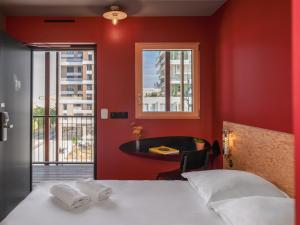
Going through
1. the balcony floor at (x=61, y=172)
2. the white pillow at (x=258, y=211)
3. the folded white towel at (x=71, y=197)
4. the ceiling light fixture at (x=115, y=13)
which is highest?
the ceiling light fixture at (x=115, y=13)

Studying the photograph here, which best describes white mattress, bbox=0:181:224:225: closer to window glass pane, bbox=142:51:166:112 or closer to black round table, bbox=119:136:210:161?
black round table, bbox=119:136:210:161

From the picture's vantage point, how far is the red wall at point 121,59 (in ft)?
11.6

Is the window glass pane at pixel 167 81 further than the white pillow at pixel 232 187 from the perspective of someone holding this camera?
Yes

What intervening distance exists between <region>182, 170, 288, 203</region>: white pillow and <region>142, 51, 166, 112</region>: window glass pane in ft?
5.56

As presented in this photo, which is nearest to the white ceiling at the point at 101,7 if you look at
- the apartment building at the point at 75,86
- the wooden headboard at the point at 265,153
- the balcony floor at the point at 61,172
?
the wooden headboard at the point at 265,153

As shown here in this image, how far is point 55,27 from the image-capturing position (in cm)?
353

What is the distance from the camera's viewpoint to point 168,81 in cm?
361

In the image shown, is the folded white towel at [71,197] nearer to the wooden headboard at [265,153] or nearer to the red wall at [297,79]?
the wooden headboard at [265,153]

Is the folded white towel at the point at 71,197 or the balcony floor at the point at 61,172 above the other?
the folded white towel at the point at 71,197

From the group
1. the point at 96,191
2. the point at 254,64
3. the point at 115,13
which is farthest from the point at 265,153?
the point at 115,13

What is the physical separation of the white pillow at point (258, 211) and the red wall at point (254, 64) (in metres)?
0.59

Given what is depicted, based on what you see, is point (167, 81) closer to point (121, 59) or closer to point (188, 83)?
point (188, 83)

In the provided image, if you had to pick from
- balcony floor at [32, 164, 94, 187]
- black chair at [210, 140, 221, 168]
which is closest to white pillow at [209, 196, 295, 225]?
black chair at [210, 140, 221, 168]

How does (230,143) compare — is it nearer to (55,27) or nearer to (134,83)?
(134,83)
